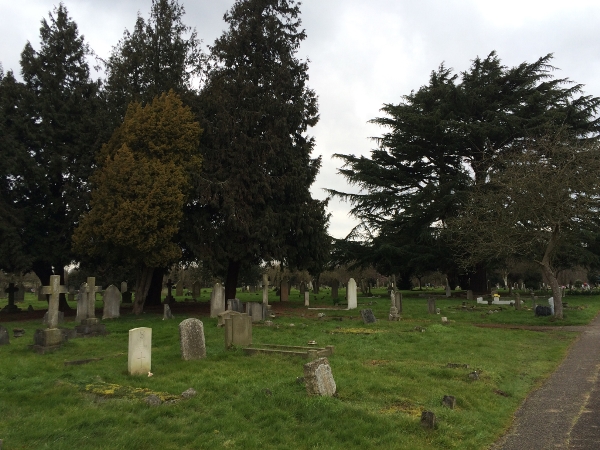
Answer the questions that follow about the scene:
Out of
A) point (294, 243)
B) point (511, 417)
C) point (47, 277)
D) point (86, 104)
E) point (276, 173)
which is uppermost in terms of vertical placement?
point (86, 104)

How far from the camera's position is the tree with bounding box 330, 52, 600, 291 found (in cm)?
3322

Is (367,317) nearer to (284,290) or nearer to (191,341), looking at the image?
(191,341)

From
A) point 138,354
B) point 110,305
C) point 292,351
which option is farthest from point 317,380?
point 110,305

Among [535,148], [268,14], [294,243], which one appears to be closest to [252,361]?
[294,243]

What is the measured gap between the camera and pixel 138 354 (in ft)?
30.3

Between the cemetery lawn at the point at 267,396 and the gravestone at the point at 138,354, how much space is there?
287 mm

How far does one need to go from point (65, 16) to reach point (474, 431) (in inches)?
1116

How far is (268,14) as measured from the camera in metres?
26.8

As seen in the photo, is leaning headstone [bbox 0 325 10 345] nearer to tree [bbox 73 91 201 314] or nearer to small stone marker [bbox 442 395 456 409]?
tree [bbox 73 91 201 314]

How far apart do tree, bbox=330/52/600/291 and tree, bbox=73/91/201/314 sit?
53.3 ft

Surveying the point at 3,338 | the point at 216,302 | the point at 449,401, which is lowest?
the point at 449,401

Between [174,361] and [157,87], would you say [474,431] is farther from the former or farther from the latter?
[157,87]

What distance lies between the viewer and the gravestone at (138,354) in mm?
9164

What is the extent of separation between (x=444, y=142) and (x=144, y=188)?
22.7 meters
